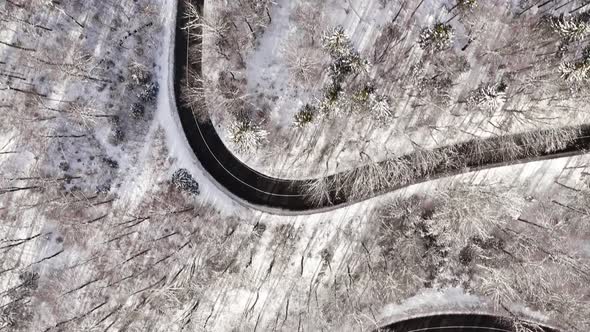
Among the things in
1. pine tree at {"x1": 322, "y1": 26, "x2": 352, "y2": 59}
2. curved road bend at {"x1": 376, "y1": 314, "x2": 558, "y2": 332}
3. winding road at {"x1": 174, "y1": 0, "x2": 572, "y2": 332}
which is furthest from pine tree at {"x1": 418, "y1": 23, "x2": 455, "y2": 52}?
curved road bend at {"x1": 376, "y1": 314, "x2": 558, "y2": 332}

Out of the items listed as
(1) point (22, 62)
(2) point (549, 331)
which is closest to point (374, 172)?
(2) point (549, 331)

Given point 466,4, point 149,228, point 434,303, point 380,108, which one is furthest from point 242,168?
point 466,4

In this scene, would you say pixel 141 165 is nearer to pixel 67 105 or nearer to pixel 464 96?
pixel 67 105

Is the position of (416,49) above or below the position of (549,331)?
above

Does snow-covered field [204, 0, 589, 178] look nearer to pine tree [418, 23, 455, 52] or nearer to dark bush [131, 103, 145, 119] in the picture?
pine tree [418, 23, 455, 52]

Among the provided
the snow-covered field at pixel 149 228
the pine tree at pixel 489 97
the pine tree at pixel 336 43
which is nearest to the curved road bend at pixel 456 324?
the snow-covered field at pixel 149 228

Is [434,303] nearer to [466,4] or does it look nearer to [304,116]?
[304,116]

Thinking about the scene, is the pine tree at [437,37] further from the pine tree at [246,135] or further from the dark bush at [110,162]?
the dark bush at [110,162]
